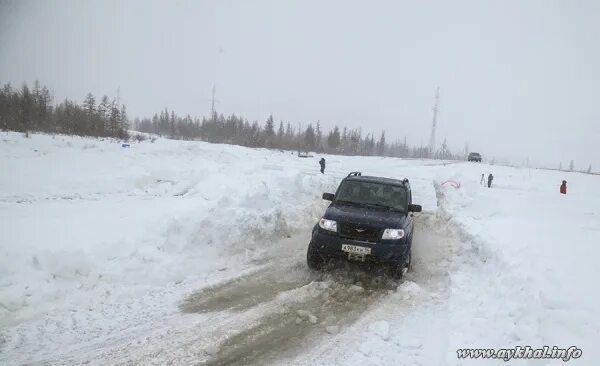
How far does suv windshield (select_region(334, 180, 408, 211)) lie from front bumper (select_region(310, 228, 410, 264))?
1.38 metres

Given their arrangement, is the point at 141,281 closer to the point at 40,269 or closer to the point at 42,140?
the point at 40,269

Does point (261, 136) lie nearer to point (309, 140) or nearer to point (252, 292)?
point (309, 140)

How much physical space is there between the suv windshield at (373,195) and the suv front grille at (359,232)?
1335 millimetres

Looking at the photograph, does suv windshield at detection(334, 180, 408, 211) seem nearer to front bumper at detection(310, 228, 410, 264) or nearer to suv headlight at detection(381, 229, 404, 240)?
suv headlight at detection(381, 229, 404, 240)

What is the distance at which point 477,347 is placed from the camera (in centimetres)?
446

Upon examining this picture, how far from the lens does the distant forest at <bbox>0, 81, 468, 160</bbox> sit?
1903 inches

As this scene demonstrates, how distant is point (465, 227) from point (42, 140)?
28.1 meters

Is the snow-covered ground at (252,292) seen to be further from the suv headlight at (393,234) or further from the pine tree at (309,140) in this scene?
the pine tree at (309,140)

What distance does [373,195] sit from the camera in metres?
8.33

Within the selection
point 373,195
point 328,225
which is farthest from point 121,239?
point 373,195

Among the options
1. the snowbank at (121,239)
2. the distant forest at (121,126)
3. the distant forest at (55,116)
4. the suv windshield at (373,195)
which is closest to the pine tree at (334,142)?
the distant forest at (121,126)

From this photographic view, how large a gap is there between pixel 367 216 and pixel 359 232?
0.51 m

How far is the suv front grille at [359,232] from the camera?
666 cm

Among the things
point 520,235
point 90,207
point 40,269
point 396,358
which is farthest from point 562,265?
point 90,207
